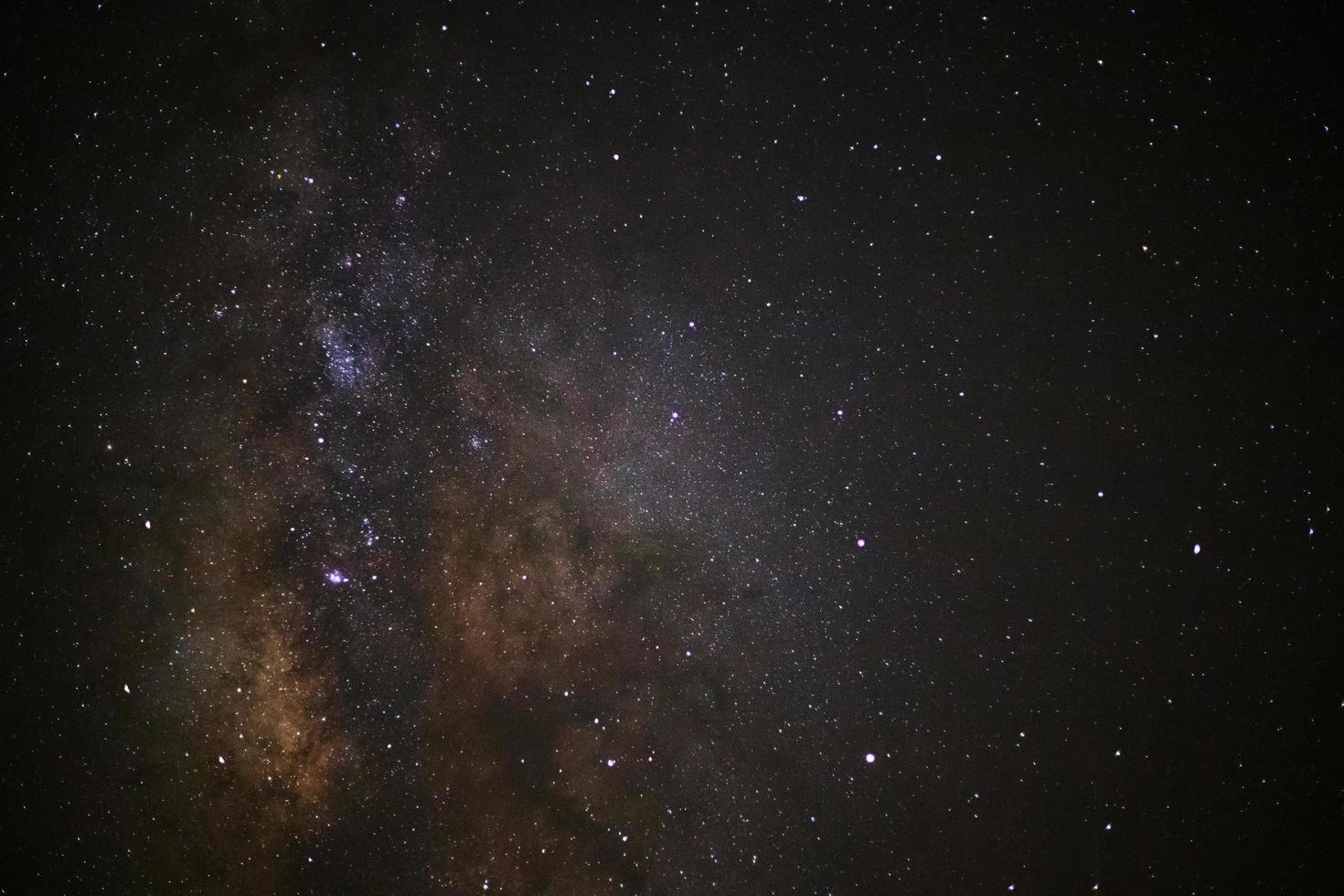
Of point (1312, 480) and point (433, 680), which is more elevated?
point (1312, 480)

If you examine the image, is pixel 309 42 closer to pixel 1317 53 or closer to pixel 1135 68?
pixel 1135 68

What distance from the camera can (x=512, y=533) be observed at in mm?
924

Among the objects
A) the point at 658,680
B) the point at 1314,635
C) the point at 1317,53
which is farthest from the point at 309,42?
the point at 1314,635

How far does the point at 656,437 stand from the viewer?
3.04ft

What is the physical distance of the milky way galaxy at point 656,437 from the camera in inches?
34.0

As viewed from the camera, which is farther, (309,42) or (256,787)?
(256,787)

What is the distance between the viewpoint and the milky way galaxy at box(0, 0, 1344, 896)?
Answer: 0.86 m

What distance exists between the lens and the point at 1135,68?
89 cm

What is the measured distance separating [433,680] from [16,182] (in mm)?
1113

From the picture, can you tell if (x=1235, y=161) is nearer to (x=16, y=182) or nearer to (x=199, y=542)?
(x=199, y=542)

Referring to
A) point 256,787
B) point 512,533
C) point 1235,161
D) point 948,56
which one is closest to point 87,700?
point 256,787

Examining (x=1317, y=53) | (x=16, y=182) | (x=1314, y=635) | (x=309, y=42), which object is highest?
(x=1317, y=53)

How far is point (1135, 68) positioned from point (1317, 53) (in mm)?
365

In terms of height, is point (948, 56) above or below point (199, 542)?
above
